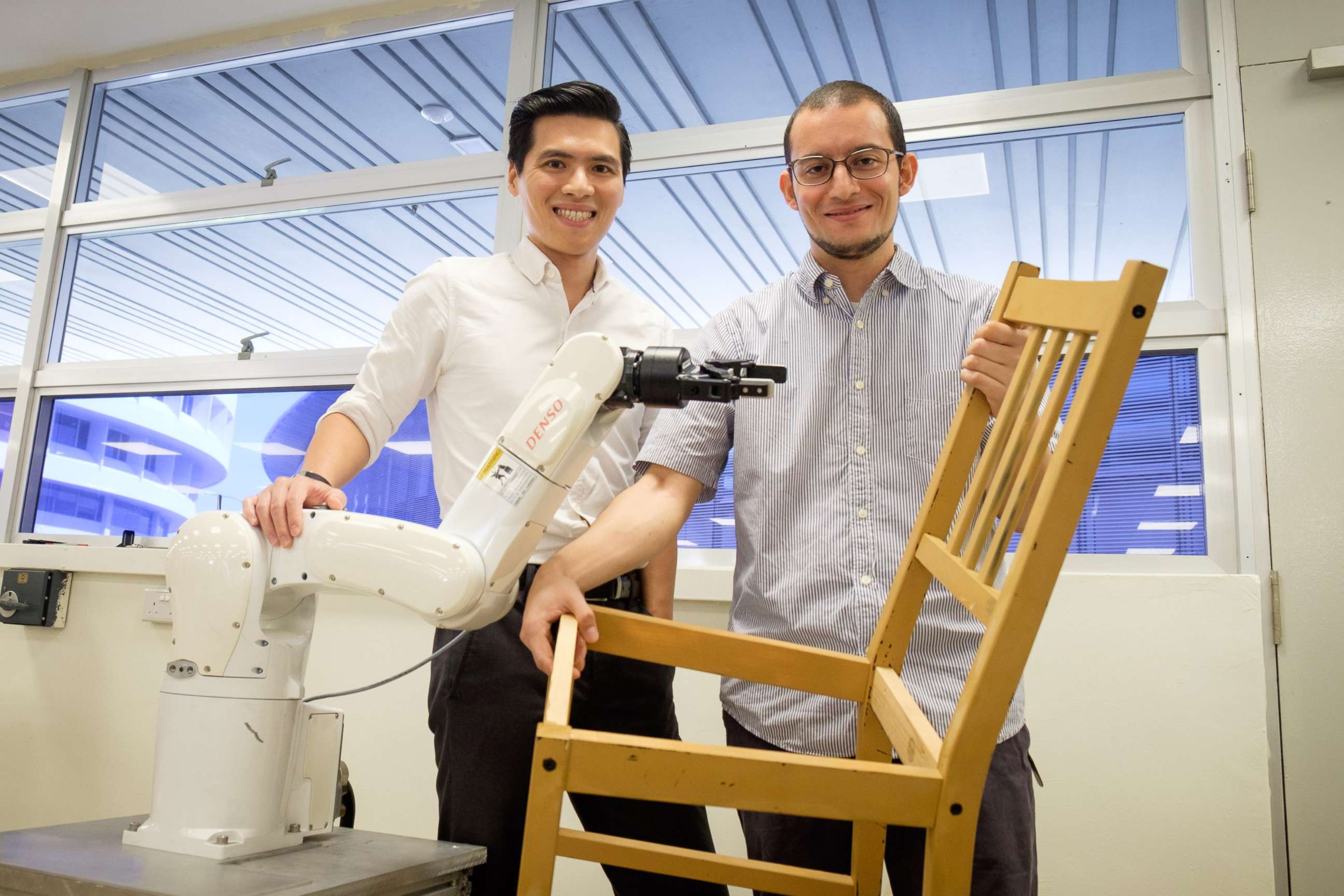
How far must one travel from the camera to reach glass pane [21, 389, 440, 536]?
2.44m

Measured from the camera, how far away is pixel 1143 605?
66.0 inches

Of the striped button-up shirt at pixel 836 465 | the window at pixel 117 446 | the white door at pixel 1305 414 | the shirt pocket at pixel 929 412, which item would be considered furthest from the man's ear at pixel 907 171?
the window at pixel 117 446

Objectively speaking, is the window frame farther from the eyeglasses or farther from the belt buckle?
the eyeglasses

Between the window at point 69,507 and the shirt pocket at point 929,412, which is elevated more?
the shirt pocket at point 929,412

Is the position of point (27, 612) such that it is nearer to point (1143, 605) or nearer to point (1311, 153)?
point (1143, 605)

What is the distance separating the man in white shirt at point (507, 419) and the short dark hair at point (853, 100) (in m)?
0.35

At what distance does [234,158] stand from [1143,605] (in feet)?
9.76

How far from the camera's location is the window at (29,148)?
3.19 metres

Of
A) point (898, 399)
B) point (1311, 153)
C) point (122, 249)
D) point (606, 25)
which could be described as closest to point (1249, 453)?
point (1311, 153)

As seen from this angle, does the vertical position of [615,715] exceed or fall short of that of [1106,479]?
it falls short

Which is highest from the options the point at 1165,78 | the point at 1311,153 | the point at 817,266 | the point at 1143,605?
the point at 1165,78

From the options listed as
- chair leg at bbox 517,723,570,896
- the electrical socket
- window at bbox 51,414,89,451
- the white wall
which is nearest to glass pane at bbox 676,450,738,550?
the white wall

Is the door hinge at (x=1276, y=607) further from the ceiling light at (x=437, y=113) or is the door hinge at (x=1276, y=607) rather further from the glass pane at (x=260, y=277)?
the ceiling light at (x=437, y=113)

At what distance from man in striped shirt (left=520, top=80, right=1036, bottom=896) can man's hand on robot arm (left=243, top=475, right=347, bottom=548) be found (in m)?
0.29
